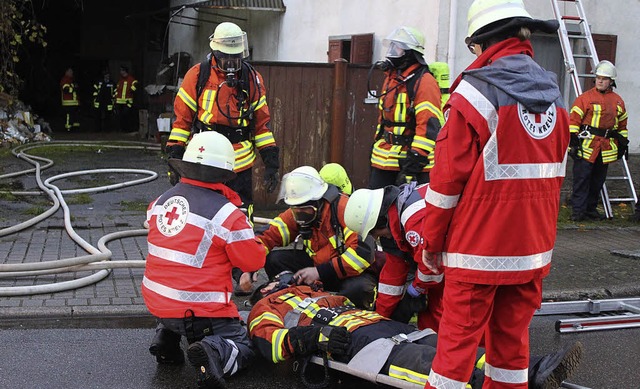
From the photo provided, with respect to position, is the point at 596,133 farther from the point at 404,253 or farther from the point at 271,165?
the point at 404,253

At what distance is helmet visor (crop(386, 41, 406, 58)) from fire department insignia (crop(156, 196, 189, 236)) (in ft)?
8.89

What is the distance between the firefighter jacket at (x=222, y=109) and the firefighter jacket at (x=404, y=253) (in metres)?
2.01

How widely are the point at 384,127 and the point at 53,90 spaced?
20.1 metres

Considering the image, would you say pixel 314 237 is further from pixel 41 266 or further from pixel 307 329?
pixel 41 266

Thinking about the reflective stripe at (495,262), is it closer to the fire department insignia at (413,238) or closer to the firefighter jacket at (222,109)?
the fire department insignia at (413,238)

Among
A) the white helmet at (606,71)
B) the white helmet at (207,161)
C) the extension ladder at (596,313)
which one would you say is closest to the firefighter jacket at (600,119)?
the white helmet at (606,71)

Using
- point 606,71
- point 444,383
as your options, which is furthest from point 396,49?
point 606,71

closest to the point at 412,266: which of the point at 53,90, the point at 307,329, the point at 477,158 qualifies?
the point at 307,329

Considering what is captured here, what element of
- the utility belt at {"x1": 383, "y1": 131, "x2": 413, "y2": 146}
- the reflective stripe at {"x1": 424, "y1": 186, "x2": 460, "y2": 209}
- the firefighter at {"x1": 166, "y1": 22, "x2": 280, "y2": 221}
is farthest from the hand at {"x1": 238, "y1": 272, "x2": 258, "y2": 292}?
the utility belt at {"x1": 383, "y1": 131, "x2": 413, "y2": 146}

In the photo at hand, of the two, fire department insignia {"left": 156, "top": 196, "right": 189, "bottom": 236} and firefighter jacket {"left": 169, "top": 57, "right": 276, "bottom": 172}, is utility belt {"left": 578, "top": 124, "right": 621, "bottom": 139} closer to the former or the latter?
firefighter jacket {"left": 169, "top": 57, "right": 276, "bottom": 172}

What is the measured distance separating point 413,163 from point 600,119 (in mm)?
3842

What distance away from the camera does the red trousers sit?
3.21 m

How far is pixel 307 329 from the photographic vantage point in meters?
4.10

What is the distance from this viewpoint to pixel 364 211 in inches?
162
